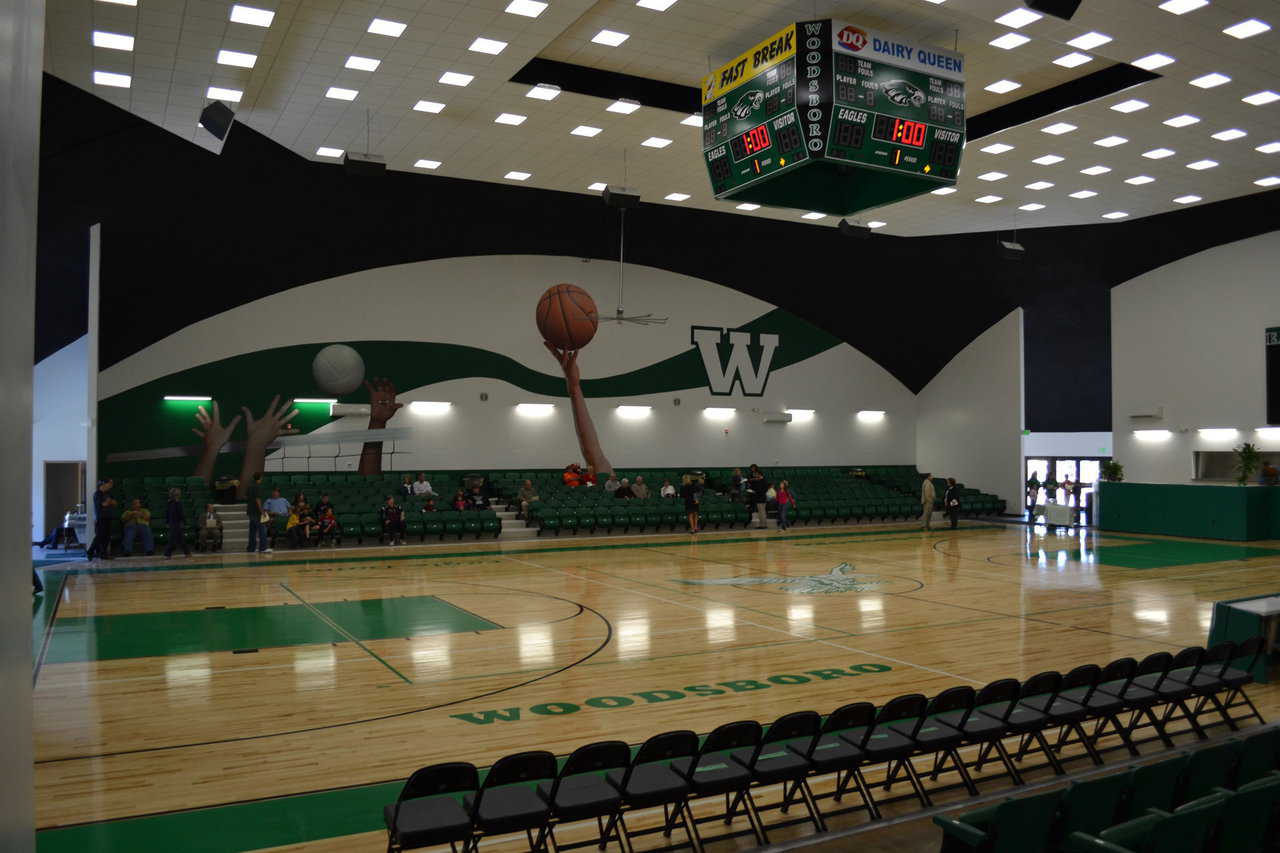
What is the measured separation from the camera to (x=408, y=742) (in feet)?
20.9

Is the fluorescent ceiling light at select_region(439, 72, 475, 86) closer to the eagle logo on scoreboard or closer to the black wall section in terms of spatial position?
the black wall section

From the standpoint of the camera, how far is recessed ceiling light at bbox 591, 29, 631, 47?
41.4 ft

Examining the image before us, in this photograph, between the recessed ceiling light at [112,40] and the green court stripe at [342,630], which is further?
the recessed ceiling light at [112,40]

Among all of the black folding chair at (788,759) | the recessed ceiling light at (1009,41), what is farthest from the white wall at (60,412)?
the black folding chair at (788,759)

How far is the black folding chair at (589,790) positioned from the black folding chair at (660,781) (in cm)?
5

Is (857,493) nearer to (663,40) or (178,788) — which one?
(663,40)

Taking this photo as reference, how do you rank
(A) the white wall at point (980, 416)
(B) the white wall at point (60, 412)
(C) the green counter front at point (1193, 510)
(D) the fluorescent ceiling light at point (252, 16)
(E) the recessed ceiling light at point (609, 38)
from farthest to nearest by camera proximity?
(A) the white wall at point (980, 416) → (C) the green counter front at point (1193, 510) → (B) the white wall at point (60, 412) → (E) the recessed ceiling light at point (609, 38) → (D) the fluorescent ceiling light at point (252, 16)

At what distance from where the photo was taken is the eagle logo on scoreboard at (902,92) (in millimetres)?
10891

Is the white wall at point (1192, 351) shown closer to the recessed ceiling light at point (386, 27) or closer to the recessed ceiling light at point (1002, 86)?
the recessed ceiling light at point (1002, 86)

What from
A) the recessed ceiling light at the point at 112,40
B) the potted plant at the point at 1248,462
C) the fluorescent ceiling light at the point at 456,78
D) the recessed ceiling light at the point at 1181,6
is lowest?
the potted plant at the point at 1248,462

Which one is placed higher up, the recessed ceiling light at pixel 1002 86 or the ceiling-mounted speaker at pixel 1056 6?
the recessed ceiling light at pixel 1002 86

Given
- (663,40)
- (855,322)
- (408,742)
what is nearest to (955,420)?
(855,322)

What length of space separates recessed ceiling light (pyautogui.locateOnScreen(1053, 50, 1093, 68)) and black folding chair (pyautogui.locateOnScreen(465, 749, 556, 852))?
12379mm

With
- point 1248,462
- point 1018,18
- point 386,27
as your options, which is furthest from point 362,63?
point 1248,462
